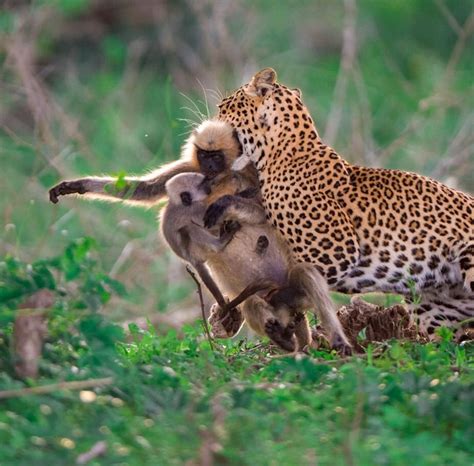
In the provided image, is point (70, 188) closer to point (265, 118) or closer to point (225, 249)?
point (225, 249)

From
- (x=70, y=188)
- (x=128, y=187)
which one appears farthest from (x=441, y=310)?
(x=70, y=188)

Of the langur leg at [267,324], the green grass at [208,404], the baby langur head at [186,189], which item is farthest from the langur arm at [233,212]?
the green grass at [208,404]

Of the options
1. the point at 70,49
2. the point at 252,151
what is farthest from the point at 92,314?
the point at 70,49

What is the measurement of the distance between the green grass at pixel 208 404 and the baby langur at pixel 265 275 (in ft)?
1.76

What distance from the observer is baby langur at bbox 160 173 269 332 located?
7617 millimetres

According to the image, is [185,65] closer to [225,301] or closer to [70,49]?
[70,49]

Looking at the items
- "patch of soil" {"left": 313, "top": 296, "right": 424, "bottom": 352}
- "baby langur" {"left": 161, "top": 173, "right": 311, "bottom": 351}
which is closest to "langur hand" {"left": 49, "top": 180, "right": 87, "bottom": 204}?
"baby langur" {"left": 161, "top": 173, "right": 311, "bottom": 351}

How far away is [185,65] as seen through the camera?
58.0ft

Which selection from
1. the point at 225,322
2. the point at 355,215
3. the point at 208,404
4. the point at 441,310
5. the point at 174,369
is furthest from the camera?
the point at 441,310

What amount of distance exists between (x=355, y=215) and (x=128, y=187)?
52.9 inches

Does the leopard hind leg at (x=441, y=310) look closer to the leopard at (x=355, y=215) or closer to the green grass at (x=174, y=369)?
the leopard at (x=355, y=215)

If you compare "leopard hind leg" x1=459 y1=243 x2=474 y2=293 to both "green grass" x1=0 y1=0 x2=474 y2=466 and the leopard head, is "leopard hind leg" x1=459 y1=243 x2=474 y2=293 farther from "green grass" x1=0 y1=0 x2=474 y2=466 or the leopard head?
the leopard head

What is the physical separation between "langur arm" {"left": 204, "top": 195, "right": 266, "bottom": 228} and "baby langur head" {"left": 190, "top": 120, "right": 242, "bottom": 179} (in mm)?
323

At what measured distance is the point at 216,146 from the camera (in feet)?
25.9
